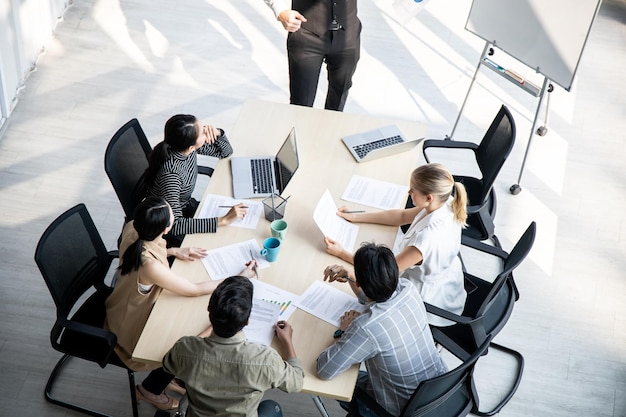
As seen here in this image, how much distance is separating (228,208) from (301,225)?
39 centimetres

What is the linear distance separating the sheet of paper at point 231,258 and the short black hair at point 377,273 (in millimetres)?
657

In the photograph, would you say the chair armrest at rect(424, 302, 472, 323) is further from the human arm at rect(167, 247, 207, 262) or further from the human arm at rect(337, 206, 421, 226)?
the human arm at rect(167, 247, 207, 262)

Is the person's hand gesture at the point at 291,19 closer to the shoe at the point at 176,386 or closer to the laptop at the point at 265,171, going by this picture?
the laptop at the point at 265,171

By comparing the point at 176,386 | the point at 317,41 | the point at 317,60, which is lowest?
the point at 176,386

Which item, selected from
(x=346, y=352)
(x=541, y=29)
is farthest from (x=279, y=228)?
(x=541, y=29)

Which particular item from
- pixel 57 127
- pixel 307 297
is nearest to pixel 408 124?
pixel 307 297

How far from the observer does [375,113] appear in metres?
5.49

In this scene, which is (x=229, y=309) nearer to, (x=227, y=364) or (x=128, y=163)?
(x=227, y=364)

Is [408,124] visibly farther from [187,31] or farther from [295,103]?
[187,31]

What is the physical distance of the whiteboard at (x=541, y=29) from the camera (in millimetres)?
4363

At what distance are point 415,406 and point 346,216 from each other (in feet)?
3.54

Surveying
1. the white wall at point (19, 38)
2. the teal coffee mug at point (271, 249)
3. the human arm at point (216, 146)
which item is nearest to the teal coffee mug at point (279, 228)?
the teal coffee mug at point (271, 249)

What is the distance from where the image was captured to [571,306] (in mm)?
4297

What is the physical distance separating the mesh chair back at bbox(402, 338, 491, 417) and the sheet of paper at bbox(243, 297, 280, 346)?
0.65 meters
